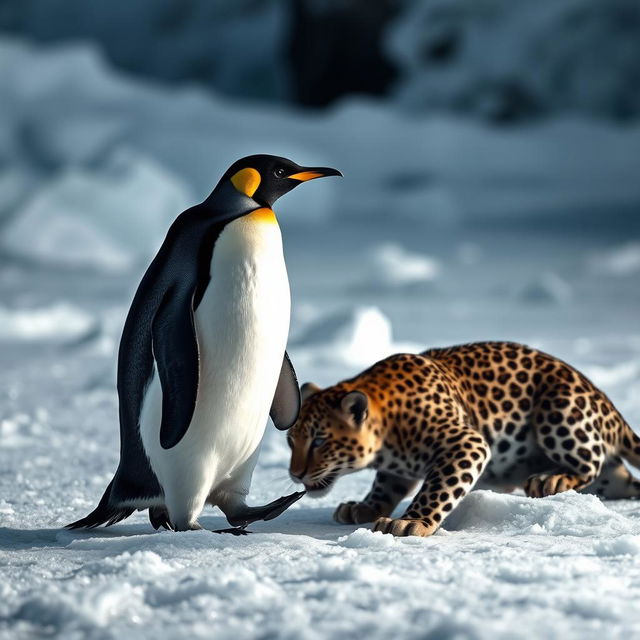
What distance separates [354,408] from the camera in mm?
2791

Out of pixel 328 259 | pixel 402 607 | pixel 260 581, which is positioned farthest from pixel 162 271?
pixel 328 259

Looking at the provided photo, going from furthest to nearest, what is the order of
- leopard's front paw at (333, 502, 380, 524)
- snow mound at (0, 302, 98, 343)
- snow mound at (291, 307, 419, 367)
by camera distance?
1. snow mound at (0, 302, 98, 343)
2. snow mound at (291, 307, 419, 367)
3. leopard's front paw at (333, 502, 380, 524)

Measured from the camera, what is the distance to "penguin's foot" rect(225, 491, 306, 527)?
2734 millimetres

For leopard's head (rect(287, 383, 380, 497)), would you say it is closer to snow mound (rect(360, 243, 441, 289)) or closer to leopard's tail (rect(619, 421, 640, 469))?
leopard's tail (rect(619, 421, 640, 469))

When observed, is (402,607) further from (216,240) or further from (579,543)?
(216,240)

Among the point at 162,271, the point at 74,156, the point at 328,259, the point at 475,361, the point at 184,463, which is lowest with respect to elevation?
the point at 184,463

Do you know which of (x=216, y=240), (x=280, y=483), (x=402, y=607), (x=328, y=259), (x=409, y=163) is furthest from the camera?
(x=409, y=163)

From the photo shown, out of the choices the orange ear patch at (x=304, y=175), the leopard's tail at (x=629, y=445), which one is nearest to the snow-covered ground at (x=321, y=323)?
the leopard's tail at (x=629, y=445)

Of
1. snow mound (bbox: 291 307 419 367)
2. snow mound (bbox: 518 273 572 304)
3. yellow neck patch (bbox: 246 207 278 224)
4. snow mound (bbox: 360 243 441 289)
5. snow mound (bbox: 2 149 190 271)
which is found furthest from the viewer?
snow mound (bbox: 2 149 190 271)

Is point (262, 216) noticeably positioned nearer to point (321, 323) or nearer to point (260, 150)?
point (321, 323)

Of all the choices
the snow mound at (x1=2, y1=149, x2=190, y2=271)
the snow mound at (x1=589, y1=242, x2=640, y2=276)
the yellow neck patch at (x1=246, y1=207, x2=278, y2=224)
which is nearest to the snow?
the snow mound at (x1=589, y1=242, x2=640, y2=276)

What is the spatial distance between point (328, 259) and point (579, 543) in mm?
7501

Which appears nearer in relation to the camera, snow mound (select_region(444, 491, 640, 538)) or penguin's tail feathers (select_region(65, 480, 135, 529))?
snow mound (select_region(444, 491, 640, 538))

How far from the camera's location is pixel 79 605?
6.40 feet
